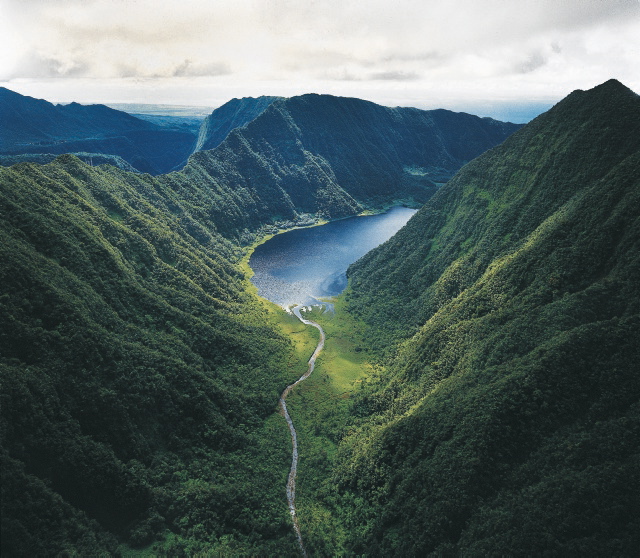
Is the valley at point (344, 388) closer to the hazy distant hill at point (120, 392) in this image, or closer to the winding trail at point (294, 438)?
the hazy distant hill at point (120, 392)

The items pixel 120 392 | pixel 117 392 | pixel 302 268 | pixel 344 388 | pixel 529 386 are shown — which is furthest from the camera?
pixel 302 268

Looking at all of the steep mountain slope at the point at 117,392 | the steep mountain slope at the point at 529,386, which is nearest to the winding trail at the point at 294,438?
the steep mountain slope at the point at 117,392

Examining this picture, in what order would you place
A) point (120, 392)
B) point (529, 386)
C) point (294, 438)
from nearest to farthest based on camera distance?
point (529, 386) < point (120, 392) < point (294, 438)

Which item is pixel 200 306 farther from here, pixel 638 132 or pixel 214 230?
pixel 638 132

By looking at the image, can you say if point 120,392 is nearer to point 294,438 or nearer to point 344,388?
point 294,438

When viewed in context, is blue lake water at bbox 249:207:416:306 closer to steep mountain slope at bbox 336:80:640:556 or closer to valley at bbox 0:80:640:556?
valley at bbox 0:80:640:556

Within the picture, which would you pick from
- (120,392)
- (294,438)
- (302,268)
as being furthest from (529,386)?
(302,268)

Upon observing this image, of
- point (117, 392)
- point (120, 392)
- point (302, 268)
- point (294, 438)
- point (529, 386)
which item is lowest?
point (294, 438)

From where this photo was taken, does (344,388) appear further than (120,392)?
Yes
